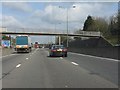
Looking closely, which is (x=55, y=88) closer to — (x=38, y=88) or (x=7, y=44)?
(x=38, y=88)

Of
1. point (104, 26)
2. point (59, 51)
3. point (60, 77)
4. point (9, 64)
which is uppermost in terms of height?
point (104, 26)

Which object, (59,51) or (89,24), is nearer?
(59,51)

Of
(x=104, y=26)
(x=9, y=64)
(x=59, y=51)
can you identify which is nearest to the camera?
(x=9, y=64)

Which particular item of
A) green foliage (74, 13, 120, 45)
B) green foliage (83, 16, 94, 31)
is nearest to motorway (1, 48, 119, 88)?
green foliage (74, 13, 120, 45)

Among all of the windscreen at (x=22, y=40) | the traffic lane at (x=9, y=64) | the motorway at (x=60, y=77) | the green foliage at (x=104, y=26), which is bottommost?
the traffic lane at (x=9, y=64)

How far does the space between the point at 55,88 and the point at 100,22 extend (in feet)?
445

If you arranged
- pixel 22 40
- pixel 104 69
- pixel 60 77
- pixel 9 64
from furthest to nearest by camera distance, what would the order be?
pixel 22 40, pixel 9 64, pixel 104 69, pixel 60 77

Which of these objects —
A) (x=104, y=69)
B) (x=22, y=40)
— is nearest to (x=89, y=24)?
(x=22, y=40)

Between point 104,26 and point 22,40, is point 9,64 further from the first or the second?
point 104,26

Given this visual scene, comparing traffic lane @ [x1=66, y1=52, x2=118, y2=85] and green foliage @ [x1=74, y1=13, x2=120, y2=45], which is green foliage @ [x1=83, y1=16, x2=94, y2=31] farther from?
traffic lane @ [x1=66, y1=52, x2=118, y2=85]

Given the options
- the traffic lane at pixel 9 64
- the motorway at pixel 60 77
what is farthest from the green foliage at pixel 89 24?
the motorway at pixel 60 77

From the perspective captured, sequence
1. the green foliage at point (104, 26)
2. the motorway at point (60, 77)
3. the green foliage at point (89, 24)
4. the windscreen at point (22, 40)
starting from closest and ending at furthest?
the motorway at point (60, 77) → the windscreen at point (22, 40) → the green foliage at point (104, 26) → the green foliage at point (89, 24)

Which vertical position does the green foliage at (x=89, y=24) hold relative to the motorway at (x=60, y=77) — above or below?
above

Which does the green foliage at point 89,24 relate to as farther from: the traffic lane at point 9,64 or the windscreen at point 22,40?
the traffic lane at point 9,64
